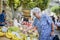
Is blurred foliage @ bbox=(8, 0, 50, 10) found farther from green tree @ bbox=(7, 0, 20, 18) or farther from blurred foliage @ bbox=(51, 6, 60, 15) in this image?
blurred foliage @ bbox=(51, 6, 60, 15)

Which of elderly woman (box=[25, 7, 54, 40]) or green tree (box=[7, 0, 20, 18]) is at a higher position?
green tree (box=[7, 0, 20, 18])

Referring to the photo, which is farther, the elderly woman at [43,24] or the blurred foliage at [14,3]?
the blurred foliage at [14,3]

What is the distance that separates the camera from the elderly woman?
3316 mm

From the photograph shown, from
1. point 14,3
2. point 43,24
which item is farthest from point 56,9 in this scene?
point 14,3

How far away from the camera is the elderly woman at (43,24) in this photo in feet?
10.9

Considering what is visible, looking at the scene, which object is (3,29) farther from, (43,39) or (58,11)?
(58,11)

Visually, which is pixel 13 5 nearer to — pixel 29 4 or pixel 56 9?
pixel 29 4

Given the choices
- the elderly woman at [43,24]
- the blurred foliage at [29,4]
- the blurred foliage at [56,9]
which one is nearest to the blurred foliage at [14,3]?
the blurred foliage at [29,4]

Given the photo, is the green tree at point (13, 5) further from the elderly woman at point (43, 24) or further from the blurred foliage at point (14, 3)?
the elderly woman at point (43, 24)

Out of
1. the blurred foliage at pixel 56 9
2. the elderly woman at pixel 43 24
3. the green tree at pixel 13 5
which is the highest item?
the green tree at pixel 13 5

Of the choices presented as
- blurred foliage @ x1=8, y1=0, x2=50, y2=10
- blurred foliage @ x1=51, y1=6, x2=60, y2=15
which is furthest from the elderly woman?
blurred foliage @ x1=51, y1=6, x2=60, y2=15

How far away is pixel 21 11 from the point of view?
3539 millimetres

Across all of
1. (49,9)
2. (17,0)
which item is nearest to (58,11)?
(49,9)

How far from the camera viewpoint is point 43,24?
3400 millimetres
